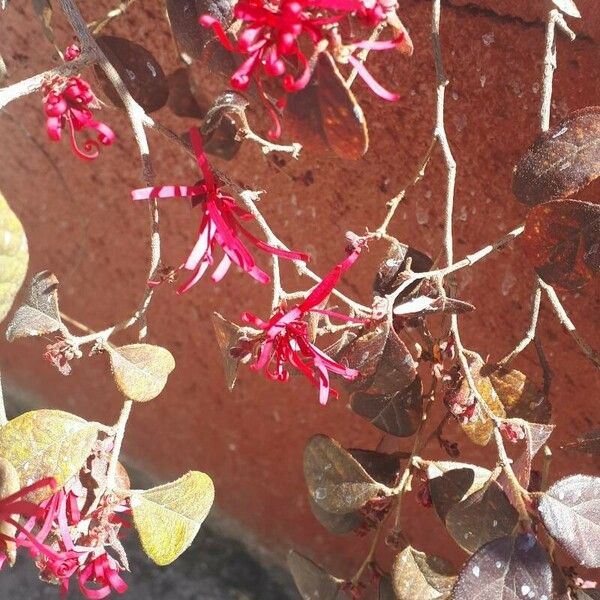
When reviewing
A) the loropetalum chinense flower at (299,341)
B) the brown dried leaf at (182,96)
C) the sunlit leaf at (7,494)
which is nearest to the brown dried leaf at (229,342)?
the loropetalum chinense flower at (299,341)

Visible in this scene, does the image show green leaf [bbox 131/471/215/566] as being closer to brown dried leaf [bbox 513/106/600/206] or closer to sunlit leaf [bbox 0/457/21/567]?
sunlit leaf [bbox 0/457/21/567]

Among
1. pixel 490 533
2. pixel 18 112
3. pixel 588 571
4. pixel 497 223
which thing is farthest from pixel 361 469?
pixel 18 112

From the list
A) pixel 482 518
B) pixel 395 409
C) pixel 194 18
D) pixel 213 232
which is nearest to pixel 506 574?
pixel 482 518

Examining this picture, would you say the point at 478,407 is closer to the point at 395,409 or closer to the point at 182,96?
the point at 395,409

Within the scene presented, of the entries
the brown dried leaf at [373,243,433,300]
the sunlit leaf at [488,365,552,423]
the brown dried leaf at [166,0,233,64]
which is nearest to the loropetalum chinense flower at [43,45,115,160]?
the brown dried leaf at [166,0,233,64]

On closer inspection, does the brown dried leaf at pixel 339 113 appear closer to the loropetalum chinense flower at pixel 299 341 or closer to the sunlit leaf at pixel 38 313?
the loropetalum chinense flower at pixel 299 341

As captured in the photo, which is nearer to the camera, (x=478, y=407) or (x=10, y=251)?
(x=10, y=251)

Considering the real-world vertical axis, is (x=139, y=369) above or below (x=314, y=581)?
above
